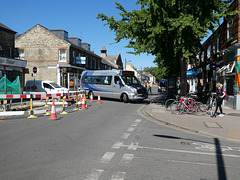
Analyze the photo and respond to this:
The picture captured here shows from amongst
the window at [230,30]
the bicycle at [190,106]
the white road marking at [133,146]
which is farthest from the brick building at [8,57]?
the window at [230,30]

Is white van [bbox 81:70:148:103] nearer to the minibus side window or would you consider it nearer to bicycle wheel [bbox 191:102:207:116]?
the minibus side window

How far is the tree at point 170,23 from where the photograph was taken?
1223 cm

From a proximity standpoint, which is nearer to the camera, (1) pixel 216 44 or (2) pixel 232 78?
(2) pixel 232 78

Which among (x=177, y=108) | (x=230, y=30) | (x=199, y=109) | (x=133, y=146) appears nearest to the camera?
(x=133, y=146)

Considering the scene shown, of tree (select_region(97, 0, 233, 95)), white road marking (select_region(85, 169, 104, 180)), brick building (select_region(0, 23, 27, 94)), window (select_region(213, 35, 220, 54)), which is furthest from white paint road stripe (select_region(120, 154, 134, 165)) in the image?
brick building (select_region(0, 23, 27, 94))

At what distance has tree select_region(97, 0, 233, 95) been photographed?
40.1 ft

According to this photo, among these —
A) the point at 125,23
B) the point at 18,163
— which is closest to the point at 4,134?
the point at 18,163

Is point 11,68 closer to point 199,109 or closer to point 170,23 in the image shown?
point 170,23

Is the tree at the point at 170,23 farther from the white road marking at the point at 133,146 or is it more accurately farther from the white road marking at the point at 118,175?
the white road marking at the point at 118,175

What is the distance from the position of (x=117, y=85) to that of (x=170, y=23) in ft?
24.7

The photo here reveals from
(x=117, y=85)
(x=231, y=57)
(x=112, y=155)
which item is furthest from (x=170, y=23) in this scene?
(x=112, y=155)

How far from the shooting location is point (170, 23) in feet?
40.5

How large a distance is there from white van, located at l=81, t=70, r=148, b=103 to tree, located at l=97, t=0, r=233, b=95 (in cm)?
428

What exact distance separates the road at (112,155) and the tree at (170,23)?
678 centimetres
